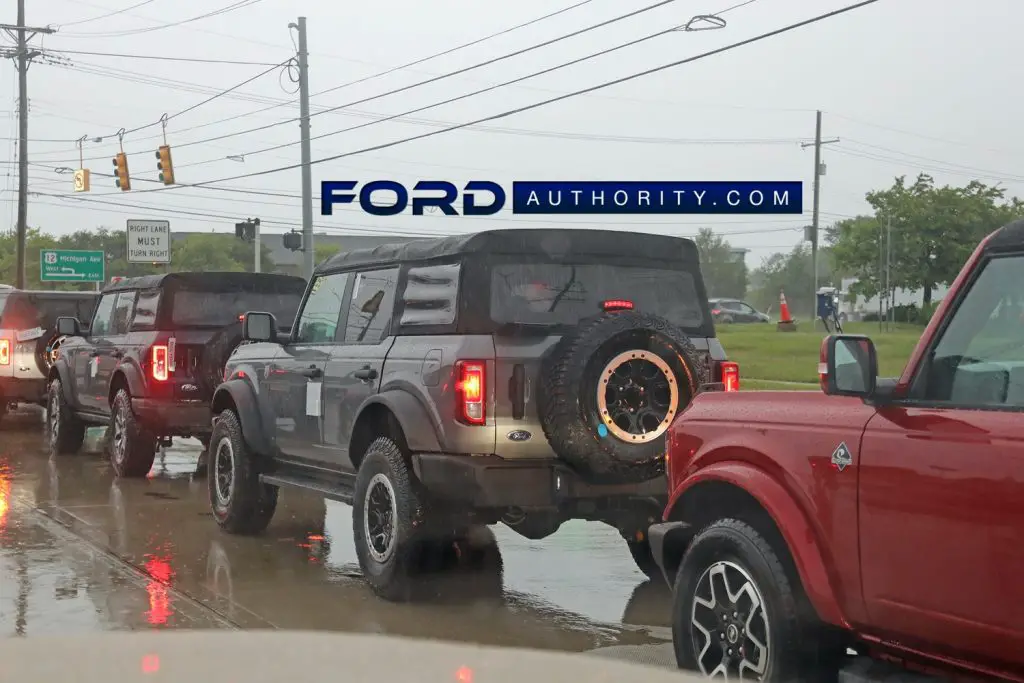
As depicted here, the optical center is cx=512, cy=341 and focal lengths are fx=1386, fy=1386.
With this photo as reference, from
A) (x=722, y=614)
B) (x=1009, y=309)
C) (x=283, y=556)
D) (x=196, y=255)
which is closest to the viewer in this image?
(x=1009, y=309)

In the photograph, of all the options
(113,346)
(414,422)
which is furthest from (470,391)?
(113,346)

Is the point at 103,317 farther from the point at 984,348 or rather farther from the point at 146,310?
the point at 984,348

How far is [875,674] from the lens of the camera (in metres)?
4.57

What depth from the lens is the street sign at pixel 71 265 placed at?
177 feet

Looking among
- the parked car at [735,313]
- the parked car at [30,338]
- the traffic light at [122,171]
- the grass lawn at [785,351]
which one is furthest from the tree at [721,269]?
the parked car at [30,338]

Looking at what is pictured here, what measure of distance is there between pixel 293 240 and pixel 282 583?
89.7ft

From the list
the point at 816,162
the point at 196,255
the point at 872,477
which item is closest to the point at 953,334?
the point at 872,477

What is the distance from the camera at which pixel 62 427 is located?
1602 cm

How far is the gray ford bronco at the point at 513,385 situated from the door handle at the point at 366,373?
1cm

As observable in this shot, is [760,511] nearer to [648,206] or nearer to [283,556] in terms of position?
[283,556]

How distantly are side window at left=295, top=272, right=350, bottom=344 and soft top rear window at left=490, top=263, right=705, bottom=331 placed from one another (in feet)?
6.01

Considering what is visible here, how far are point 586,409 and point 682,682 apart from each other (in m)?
5.05

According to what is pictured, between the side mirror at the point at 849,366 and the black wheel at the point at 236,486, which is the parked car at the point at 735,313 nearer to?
the black wheel at the point at 236,486

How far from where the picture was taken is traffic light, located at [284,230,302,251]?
114 ft
